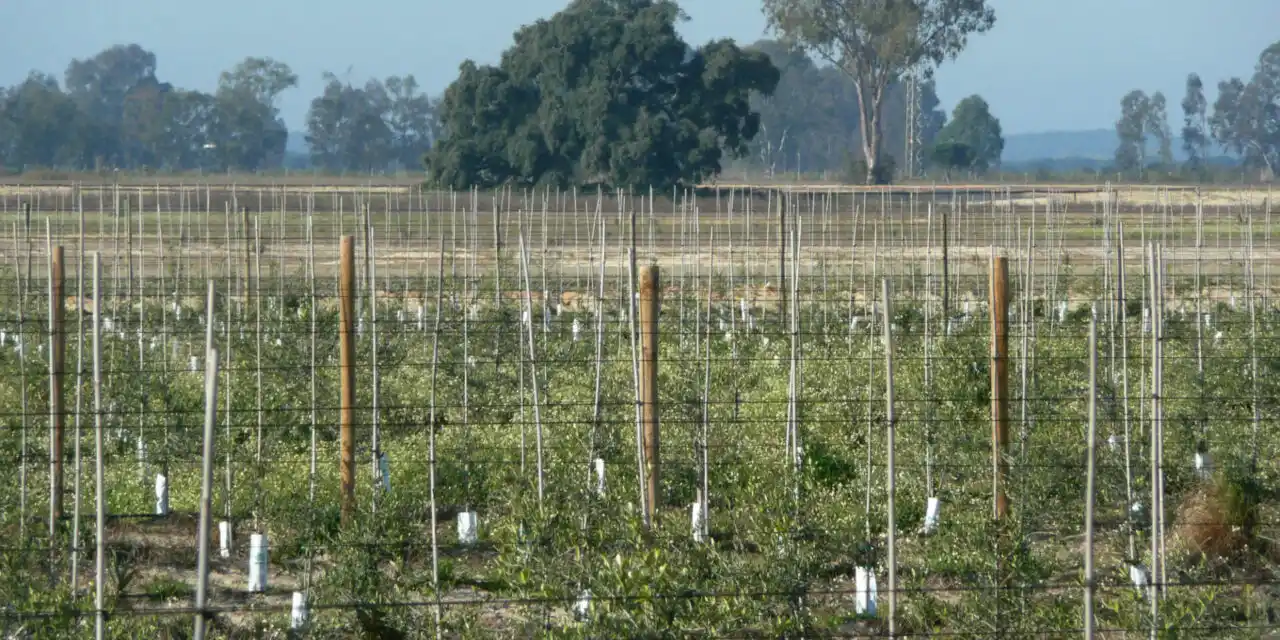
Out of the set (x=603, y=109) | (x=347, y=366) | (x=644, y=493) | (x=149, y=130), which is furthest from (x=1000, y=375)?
(x=149, y=130)

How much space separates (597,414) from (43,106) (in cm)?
6931

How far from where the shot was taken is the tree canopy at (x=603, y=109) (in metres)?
38.9

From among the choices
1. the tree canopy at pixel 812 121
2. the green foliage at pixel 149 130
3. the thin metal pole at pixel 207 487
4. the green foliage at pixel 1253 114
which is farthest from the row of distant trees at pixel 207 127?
the thin metal pole at pixel 207 487

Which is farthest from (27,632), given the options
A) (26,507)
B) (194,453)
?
(194,453)

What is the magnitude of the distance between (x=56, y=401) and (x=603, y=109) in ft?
108

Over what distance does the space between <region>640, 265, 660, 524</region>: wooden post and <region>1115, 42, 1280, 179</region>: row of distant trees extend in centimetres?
6811

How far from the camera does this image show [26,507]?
6.45 meters

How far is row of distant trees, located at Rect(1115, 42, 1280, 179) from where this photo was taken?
80.2 metres

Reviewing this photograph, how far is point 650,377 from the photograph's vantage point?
730 centimetres

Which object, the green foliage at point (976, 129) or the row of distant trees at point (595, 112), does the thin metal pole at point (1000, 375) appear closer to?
the row of distant trees at point (595, 112)

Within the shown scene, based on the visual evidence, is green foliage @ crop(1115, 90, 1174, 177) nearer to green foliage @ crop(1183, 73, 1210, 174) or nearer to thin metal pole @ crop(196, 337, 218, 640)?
green foliage @ crop(1183, 73, 1210, 174)

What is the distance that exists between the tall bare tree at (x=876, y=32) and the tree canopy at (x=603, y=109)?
658 inches

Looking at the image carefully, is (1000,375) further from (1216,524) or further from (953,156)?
(953,156)

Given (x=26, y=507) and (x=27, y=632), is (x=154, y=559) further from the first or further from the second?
(x=27, y=632)
